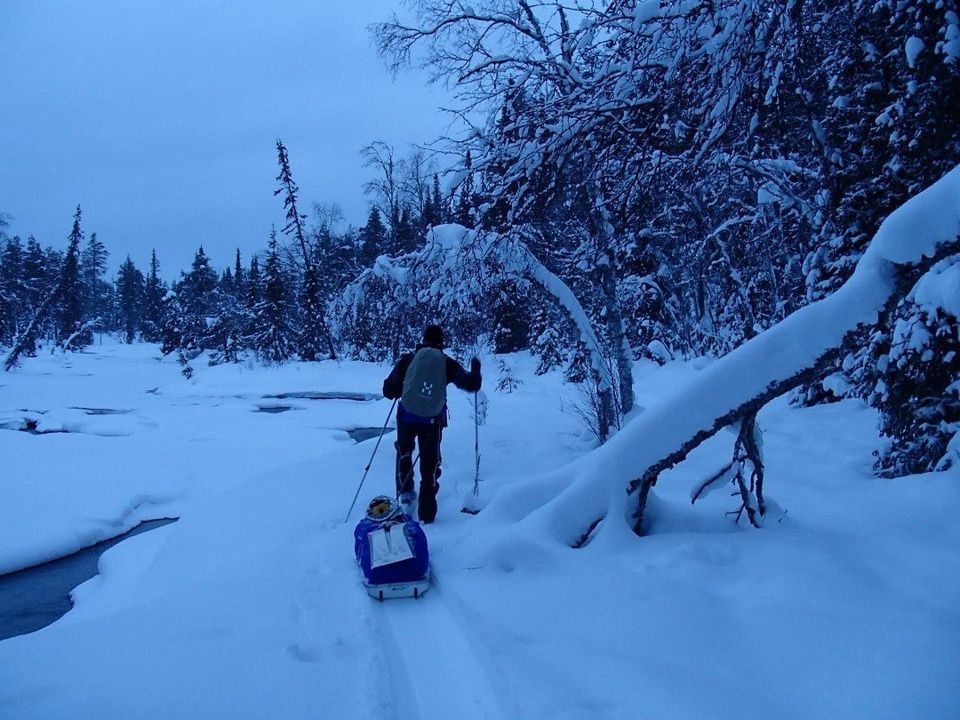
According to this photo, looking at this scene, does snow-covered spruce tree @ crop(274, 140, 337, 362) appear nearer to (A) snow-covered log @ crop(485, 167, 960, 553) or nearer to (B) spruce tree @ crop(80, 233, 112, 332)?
(A) snow-covered log @ crop(485, 167, 960, 553)

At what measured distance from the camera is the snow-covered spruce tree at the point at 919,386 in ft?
14.9

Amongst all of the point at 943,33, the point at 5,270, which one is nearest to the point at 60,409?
the point at 943,33

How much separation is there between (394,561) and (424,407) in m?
1.98

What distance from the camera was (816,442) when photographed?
759cm

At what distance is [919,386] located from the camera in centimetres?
500

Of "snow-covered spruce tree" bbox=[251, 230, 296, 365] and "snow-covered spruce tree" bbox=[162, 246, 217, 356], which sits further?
"snow-covered spruce tree" bbox=[162, 246, 217, 356]

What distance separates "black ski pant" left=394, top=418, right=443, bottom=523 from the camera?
16.9 ft

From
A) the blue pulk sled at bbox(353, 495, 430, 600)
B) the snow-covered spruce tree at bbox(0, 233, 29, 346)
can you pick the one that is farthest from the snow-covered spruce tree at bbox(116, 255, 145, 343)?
the blue pulk sled at bbox(353, 495, 430, 600)

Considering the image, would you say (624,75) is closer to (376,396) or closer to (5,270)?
(376,396)

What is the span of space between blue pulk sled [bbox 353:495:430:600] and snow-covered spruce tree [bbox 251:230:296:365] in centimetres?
3115

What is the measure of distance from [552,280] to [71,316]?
194 ft

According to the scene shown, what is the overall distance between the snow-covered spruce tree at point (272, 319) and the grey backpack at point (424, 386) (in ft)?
97.5

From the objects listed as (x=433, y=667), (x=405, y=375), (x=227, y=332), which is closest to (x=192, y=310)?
(x=227, y=332)

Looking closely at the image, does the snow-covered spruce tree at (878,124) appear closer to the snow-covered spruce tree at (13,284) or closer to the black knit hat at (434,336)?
the black knit hat at (434,336)
